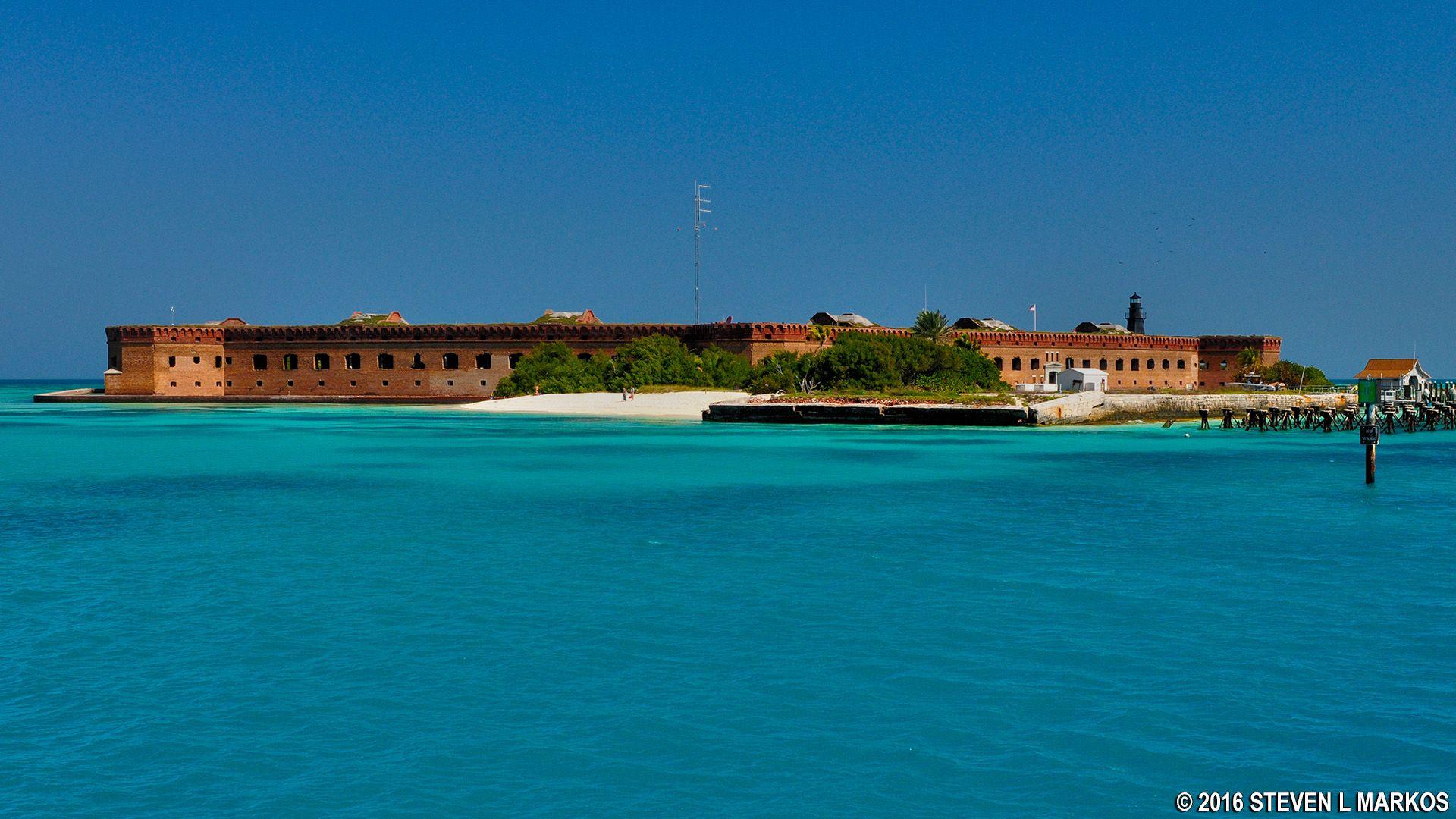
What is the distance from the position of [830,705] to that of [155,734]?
17.7 feet

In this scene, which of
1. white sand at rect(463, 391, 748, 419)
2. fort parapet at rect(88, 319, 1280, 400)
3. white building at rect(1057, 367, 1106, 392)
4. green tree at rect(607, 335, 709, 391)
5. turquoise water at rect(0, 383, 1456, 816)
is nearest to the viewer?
turquoise water at rect(0, 383, 1456, 816)

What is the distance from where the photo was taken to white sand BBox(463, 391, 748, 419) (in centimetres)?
6425

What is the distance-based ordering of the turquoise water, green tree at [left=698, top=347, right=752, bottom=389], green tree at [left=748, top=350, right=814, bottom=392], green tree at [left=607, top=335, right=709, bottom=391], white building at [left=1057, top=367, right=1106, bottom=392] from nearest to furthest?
the turquoise water → green tree at [left=748, top=350, right=814, bottom=392] → green tree at [left=698, top=347, right=752, bottom=389] → white building at [left=1057, top=367, right=1106, bottom=392] → green tree at [left=607, top=335, right=709, bottom=391]

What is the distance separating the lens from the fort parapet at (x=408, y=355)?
8112 centimetres

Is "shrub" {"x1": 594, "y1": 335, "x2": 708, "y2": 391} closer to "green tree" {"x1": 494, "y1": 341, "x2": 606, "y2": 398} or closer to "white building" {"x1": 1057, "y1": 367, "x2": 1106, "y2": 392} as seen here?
"green tree" {"x1": 494, "y1": 341, "x2": 606, "y2": 398}

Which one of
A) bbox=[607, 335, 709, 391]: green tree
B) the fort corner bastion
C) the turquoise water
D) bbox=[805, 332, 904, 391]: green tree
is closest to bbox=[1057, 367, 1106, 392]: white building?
the fort corner bastion

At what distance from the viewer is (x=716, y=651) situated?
11.3 m

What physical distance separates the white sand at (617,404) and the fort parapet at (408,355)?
7584 mm

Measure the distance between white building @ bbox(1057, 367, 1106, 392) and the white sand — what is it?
69.0ft

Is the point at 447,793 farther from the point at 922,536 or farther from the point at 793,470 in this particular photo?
the point at 793,470

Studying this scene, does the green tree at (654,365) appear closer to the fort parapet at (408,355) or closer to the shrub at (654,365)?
the shrub at (654,365)

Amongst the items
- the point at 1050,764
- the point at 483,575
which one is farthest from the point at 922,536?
the point at 1050,764

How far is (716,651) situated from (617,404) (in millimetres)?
57096

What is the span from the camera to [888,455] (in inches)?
1437
